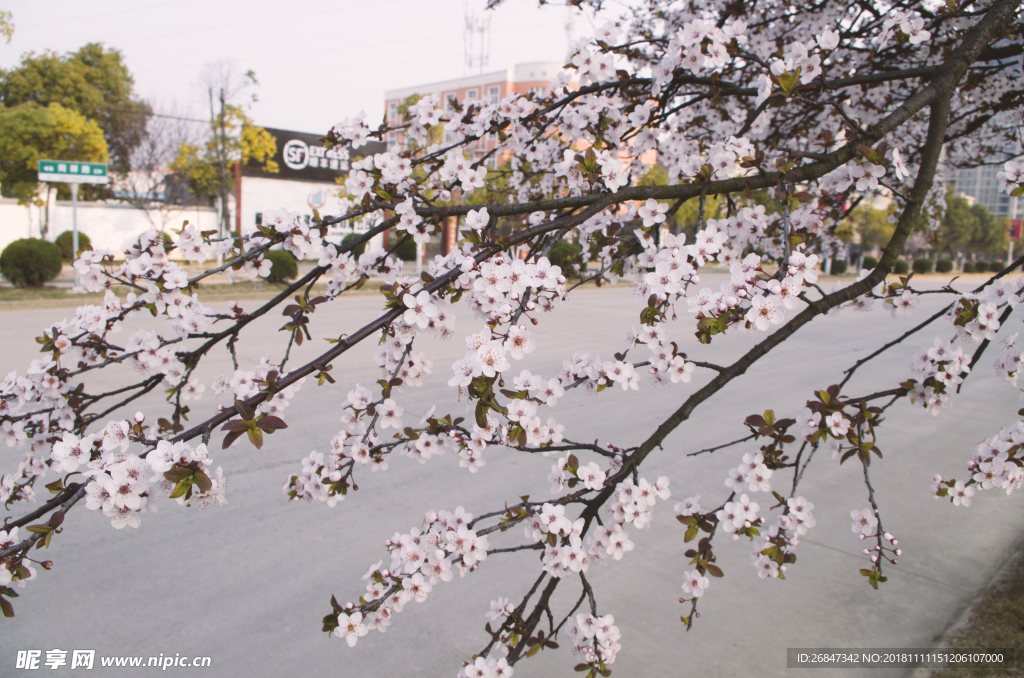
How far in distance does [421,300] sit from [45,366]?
4.58ft

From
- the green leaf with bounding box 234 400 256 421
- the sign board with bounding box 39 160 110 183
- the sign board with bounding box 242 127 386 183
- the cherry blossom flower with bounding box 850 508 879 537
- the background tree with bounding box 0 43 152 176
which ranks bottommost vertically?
the cherry blossom flower with bounding box 850 508 879 537

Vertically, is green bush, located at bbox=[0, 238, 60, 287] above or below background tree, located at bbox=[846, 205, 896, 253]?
below

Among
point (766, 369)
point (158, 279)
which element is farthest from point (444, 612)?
point (766, 369)

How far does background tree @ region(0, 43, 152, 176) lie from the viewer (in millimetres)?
34781

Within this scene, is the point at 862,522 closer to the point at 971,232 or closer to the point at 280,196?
the point at 280,196

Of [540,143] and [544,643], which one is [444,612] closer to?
[544,643]

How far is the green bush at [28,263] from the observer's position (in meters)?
15.7

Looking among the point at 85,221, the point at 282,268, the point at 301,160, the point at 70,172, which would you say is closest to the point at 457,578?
the point at 282,268

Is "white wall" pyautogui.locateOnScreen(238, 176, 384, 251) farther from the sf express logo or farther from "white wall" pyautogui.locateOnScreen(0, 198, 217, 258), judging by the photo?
"white wall" pyautogui.locateOnScreen(0, 198, 217, 258)

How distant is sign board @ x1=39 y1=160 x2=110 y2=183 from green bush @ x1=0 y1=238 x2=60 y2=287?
165 cm

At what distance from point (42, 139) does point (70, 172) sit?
15.0 metres

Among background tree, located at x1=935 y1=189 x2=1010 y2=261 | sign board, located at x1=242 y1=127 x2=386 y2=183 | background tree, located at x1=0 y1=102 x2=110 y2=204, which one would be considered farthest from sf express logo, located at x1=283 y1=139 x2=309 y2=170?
background tree, located at x1=935 y1=189 x2=1010 y2=261

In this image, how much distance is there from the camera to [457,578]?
12.3 feet

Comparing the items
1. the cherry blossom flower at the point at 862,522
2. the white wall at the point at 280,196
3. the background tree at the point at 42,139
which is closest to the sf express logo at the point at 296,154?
the white wall at the point at 280,196
